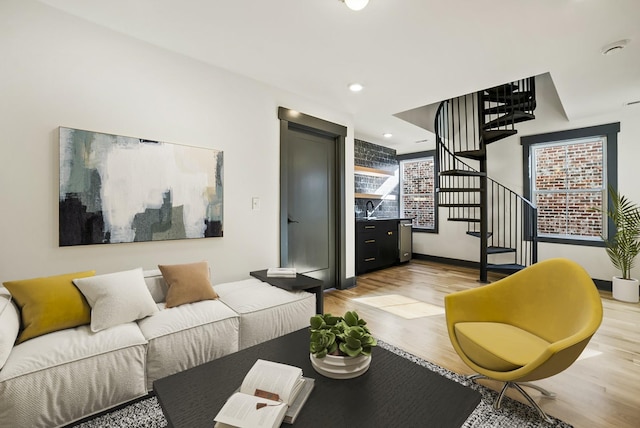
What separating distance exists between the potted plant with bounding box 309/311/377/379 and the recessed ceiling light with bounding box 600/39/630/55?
126 inches

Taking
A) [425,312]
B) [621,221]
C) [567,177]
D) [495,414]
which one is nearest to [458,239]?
[567,177]

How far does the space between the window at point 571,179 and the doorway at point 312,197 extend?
3309mm

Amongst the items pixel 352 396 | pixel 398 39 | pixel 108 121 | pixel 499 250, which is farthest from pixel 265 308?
pixel 499 250

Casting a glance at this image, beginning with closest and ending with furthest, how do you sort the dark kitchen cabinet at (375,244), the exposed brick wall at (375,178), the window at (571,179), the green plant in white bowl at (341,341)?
the green plant in white bowl at (341,341) → the window at (571,179) → the dark kitchen cabinet at (375,244) → the exposed brick wall at (375,178)

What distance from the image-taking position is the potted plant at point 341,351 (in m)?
1.25

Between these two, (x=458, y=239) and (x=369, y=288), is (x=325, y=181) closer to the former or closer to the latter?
(x=369, y=288)

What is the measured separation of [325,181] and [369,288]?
1.73 m

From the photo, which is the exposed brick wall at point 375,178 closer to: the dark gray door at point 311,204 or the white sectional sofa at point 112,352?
the dark gray door at point 311,204

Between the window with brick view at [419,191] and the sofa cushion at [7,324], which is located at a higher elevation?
the window with brick view at [419,191]

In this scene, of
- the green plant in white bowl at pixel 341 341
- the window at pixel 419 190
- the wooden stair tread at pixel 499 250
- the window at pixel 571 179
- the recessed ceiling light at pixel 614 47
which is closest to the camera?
the green plant in white bowl at pixel 341 341

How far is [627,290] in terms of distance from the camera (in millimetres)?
3633

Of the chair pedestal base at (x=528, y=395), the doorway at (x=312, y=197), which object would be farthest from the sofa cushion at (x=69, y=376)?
the chair pedestal base at (x=528, y=395)

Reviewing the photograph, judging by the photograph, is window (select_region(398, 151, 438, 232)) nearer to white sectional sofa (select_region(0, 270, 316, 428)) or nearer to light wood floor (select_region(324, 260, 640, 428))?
light wood floor (select_region(324, 260, 640, 428))

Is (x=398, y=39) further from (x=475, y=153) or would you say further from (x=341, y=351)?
(x=475, y=153)
